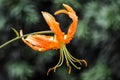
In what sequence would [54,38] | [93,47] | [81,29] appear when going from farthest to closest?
[93,47] < [81,29] < [54,38]

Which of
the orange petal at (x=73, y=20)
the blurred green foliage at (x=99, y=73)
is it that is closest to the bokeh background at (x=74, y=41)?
the blurred green foliage at (x=99, y=73)

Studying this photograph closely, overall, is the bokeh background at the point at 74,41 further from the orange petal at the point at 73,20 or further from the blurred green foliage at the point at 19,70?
the orange petal at the point at 73,20

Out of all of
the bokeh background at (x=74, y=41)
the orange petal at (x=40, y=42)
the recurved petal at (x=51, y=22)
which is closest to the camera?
the recurved petal at (x=51, y=22)

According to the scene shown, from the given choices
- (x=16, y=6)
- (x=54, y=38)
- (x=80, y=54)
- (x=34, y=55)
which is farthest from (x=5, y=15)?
(x=54, y=38)

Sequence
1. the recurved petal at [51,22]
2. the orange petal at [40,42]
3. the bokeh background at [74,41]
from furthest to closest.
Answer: the bokeh background at [74,41] < the orange petal at [40,42] < the recurved petal at [51,22]

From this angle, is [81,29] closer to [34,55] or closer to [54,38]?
[34,55]

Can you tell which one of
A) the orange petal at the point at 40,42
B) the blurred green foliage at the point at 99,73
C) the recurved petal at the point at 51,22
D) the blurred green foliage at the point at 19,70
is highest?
the recurved petal at the point at 51,22

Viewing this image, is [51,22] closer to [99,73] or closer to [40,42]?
[40,42]

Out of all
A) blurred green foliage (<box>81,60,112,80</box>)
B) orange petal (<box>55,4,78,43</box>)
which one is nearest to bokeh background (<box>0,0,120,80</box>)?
blurred green foliage (<box>81,60,112,80</box>)

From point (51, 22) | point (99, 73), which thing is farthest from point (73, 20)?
point (99, 73)
